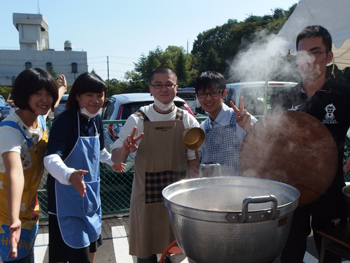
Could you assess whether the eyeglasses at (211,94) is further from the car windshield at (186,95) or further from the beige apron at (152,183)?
the car windshield at (186,95)

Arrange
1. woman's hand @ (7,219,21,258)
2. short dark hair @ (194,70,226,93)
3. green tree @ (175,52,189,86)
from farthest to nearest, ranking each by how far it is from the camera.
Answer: green tree @ (175,52,189,86) < short dark hair @ (194,70,226,93) < woman's hand @ (7,219,21,258)

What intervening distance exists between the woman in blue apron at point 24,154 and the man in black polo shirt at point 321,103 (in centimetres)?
174

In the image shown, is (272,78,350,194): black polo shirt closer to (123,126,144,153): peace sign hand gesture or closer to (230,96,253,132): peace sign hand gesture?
(230,96,253,132): peace sign hand gesture

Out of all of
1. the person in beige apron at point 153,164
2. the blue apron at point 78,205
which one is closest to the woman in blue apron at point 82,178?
the blue apron at point 78,205

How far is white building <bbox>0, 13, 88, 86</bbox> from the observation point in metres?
55.2

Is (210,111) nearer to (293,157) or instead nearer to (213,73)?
(213,73)

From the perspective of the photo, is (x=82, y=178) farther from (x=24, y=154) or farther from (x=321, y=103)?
(x=321, y=103)

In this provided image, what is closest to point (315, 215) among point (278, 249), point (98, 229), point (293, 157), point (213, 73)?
point (293, 157)

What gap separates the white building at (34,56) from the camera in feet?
181

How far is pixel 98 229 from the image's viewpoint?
2.13 m

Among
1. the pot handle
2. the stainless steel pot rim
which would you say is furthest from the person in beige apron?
the pot handle

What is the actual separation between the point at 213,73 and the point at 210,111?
286 millimetres

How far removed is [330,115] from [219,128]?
0.74 metres

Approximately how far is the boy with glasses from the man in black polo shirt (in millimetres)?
429
